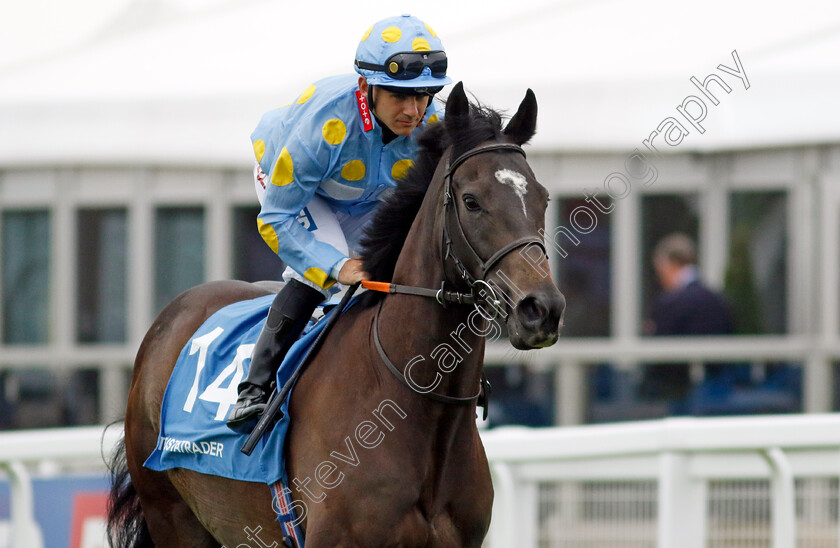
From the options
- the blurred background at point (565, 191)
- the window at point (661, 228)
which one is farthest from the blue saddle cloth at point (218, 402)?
the window at point (661, 228)

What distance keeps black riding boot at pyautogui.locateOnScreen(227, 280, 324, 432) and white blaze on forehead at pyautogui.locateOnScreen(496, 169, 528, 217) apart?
863mm

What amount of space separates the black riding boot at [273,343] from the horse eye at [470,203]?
763 mm

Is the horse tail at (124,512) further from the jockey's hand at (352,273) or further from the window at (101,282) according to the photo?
the window at (101,282)

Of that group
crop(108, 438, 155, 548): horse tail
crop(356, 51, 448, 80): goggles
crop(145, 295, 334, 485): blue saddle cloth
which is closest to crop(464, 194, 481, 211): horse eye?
crop(356, 51, 448, 80): goggles

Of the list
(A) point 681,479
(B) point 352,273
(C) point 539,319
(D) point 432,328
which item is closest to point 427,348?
(D) point 432,328

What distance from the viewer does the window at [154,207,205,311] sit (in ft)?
27.7

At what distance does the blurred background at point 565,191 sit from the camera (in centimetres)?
764

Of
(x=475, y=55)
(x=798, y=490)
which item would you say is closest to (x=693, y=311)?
(x=475, y=55)

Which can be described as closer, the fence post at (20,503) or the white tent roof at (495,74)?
the fence post at (20,503)

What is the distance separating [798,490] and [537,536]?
1.15 metres

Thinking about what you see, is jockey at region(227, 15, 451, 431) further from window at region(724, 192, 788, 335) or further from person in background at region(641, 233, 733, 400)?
window at region(724, 192, 788, 335)

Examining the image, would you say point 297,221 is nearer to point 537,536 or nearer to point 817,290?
point 537,536

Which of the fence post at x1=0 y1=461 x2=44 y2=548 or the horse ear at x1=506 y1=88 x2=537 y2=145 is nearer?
the horse ear at x1=506 y1=88 x2=537 y2=145

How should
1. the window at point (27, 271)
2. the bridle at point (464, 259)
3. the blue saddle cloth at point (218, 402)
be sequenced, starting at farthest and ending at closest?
the window at point (27, 271) < the blue saddle cloth at point (218, 402) < the bridle at point (464, 259)
